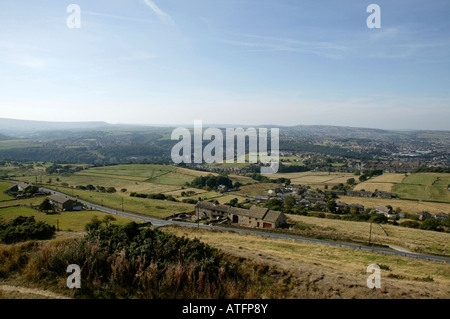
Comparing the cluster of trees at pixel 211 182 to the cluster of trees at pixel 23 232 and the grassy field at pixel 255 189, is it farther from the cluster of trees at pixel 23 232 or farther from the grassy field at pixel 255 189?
the cluster of trees at pixel 23 232

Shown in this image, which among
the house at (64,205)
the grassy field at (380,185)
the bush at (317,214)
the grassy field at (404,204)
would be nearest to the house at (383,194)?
the grassy field at (380,185)

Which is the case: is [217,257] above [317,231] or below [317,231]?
above

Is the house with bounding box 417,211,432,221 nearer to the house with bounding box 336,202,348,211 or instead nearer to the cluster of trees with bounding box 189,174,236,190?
the house with bounding box 336,202,348,211

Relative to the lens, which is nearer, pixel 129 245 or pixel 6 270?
pixel 6 270

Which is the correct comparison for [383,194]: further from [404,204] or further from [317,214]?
[317,214]

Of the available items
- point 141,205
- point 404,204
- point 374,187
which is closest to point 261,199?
point 141,205

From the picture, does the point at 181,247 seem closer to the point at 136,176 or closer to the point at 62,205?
the point at 62,205
